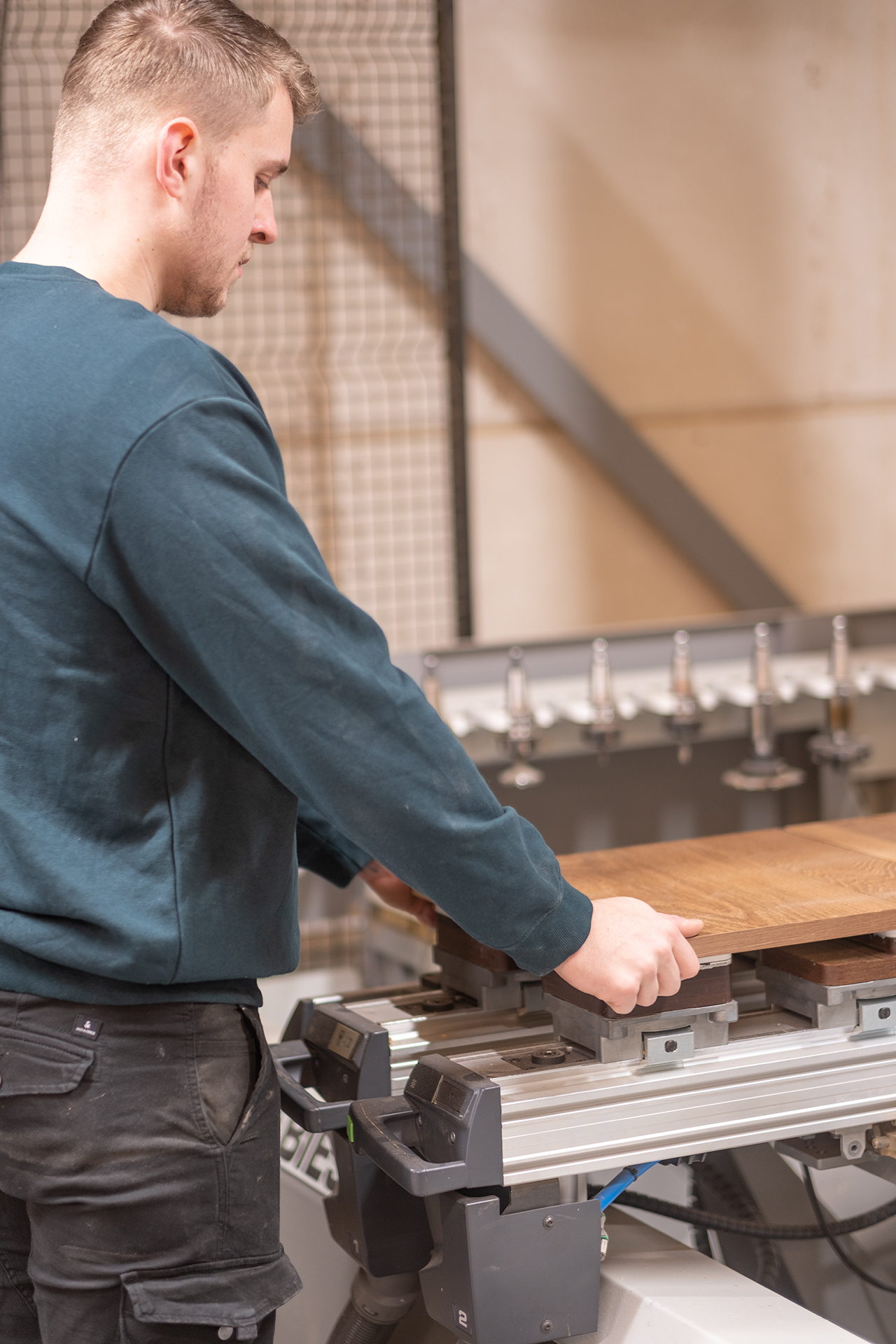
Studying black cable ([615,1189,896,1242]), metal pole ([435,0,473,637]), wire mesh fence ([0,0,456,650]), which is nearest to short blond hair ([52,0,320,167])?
black cable ([615,1189,896,1242])

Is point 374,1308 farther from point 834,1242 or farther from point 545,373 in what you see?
point 545,373

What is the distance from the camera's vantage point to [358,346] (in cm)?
329

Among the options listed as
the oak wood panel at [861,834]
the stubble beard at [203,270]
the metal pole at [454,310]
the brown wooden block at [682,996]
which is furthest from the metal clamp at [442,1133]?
the metal pole at [454,310]

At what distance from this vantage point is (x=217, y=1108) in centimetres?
92

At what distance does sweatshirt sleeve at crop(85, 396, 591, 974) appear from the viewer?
0.82 metres

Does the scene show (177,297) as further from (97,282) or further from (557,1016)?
(557,1016)

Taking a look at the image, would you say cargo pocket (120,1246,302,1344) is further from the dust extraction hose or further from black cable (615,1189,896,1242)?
black cable (615,1189,896,1242)

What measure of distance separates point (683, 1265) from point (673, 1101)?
170mm

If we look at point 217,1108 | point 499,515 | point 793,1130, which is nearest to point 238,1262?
point 217,1108

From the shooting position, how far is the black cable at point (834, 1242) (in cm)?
135

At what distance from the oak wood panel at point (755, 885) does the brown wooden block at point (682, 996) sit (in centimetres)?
4

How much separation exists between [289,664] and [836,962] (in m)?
0.53

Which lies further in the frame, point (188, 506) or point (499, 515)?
point (499, 515)

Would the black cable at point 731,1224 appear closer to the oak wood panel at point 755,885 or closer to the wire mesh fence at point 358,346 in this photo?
the oak wood panel at point 755,885
